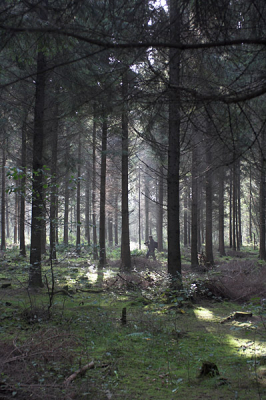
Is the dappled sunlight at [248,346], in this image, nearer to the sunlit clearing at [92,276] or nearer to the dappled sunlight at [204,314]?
the dappled sunlight at [204,314]

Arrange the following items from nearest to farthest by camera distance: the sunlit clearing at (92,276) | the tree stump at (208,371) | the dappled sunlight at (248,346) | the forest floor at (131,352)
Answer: the forest floor at (131,352)
the tree stump at (208,371)
the dappled sunlight at (248,346)
the sunlit clearing at (92,276)

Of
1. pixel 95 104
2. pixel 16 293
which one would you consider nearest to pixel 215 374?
pixel 95 104

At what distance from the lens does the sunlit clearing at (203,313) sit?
266 inches

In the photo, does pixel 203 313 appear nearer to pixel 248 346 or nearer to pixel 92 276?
pixel 248 346

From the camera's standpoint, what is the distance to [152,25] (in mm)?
3707

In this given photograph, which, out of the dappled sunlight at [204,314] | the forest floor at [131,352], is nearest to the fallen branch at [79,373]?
the forest floor at [131,352]

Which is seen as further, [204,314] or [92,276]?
[92,276]

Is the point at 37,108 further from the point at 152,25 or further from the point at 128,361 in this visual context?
the point at 128,361

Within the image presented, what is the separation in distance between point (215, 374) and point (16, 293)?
6.67 metres

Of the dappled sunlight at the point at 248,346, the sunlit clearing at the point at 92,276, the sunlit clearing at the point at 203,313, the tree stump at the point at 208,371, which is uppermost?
the tree stump at the point at 208,371

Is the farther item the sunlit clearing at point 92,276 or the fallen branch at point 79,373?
the sunlit clearing at point 92,276

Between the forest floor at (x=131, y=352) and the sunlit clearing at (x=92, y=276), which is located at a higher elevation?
the forest floor at (x=131, y=352)

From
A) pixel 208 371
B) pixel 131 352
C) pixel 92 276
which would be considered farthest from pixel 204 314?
pixel 92 276

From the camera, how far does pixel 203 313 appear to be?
281 inches
